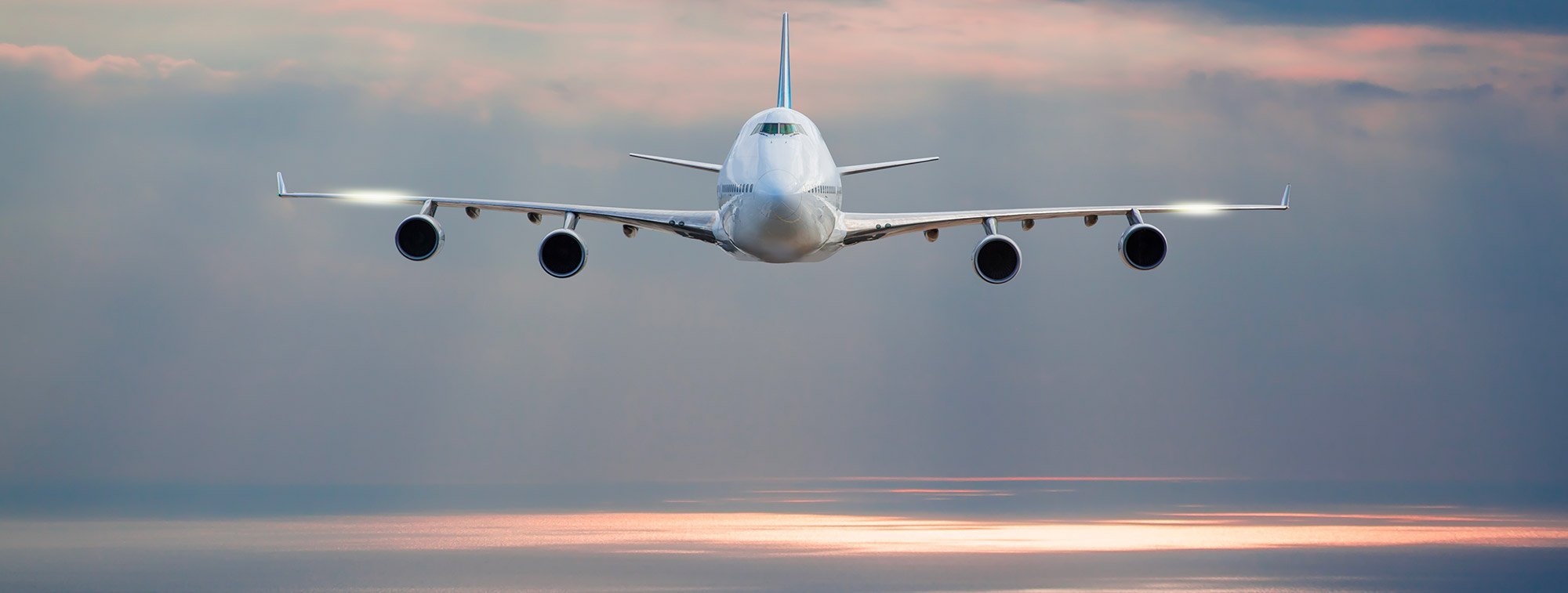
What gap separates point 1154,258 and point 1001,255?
13.7 ft

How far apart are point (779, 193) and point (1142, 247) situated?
10.5 m

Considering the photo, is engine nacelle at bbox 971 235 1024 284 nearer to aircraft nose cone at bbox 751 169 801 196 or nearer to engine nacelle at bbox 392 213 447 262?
aircraft nose cone at bbox 751 169 801 196

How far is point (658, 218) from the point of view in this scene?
145 feet

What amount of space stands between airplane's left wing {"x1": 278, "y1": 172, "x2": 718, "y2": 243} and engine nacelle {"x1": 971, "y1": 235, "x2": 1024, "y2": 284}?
7.55 metres

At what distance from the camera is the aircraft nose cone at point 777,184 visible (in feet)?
128

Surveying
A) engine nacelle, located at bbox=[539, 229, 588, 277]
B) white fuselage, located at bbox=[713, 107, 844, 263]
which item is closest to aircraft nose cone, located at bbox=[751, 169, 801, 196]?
white fuselage, located at bbox=[713, 107, 844, 263]

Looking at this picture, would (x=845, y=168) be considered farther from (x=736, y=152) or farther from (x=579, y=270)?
(x=579, y=270)

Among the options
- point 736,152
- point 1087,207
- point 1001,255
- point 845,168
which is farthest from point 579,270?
point 1087,207

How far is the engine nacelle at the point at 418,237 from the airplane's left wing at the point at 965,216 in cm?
1156

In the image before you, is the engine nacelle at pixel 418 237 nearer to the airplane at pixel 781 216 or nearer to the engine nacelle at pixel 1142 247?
the airplane at pixel 781 216

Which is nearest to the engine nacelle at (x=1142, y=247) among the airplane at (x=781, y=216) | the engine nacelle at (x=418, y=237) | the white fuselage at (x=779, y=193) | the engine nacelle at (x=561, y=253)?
the airplane at (x=781, y=216)

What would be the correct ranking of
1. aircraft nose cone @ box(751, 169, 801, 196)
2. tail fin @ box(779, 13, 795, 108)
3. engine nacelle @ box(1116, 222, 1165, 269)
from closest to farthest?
aircraft nose cone @ box(751, 169, 801, 196)
engine nacelle @ box(1116, 222, 1165, 269)
tail fin @ box(779, 13, 795, 108)

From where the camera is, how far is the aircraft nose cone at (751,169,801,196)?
39.0m

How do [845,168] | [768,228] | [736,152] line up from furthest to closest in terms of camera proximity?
[845,168], [736,152], [768,228]
